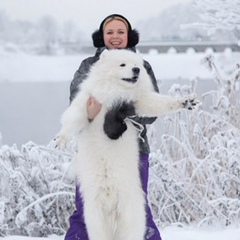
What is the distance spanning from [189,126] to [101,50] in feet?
5.31

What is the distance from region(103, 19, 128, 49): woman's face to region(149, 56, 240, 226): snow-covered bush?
125 centimetres

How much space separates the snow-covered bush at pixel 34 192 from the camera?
121 inches

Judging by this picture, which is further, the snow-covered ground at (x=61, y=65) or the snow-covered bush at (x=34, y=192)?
the snow-covered ground at (x=61, y=65)

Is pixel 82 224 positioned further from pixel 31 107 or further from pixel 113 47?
pixel 31 107

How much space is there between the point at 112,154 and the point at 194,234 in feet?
3.98

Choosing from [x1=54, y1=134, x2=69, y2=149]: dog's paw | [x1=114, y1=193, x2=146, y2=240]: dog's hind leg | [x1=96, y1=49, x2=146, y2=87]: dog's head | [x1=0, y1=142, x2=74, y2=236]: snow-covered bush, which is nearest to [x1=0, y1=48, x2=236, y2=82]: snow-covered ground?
[x1=0, y1=142, x2=74, y2=236]: snow-covered bush

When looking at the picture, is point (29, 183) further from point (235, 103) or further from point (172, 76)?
point (172, 76)

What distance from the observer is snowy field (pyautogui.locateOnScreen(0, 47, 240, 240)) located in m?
4.62

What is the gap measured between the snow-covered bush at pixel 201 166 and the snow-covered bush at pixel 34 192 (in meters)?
0.61

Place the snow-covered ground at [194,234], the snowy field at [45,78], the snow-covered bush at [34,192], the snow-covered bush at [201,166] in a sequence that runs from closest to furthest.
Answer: the snow-covered ground at [194,234] → the snow-covered bush at [34,192] → the snow-covered bush at [201,166] → the snowy field at [45,78]

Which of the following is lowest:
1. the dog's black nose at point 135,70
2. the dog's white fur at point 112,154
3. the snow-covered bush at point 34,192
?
the snow-covered bush at point 34,192

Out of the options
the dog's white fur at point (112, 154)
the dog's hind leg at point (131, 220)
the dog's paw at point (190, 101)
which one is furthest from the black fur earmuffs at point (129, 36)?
the dog's hind leg at point (131, 220)

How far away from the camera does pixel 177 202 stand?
317cm

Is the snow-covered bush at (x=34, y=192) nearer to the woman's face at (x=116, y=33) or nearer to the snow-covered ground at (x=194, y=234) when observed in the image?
the snow-covered ground at (x=194, y=234)
